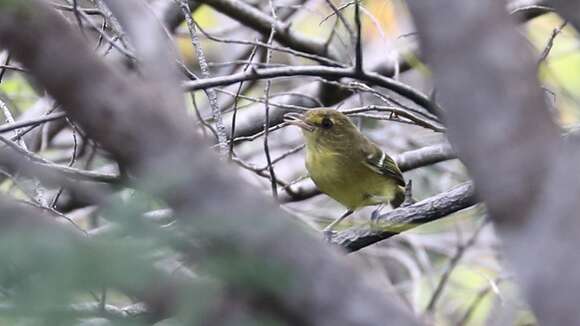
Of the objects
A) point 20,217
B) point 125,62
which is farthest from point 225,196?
point 125,62

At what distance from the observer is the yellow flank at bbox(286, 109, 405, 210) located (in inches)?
215

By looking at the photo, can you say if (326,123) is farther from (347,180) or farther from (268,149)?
(268,149)

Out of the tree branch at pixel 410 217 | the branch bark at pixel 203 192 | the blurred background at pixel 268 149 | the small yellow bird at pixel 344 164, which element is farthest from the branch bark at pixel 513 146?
the small yellow bird at pixel 344 164

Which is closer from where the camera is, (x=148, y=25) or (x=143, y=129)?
(x=143, y=129)

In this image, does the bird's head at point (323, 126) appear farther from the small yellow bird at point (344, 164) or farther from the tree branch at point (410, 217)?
the tree branch at point (410, 217)

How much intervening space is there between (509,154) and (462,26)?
0.82 ft

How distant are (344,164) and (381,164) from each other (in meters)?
0.22

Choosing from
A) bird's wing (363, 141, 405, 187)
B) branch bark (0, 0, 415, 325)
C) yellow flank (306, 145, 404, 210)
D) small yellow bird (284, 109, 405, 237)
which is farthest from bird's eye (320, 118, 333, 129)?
branch bark (0, 0, 415, 325)

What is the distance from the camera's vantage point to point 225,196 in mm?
1925

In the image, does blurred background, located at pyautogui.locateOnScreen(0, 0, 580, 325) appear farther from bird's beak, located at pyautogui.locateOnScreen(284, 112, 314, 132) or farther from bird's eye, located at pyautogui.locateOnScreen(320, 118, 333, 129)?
bird's eye, located at pyautogui.locateOnScreen(320, 118, 333, 129)

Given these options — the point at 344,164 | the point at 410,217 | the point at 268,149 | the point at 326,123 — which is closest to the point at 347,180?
the point at 344,164

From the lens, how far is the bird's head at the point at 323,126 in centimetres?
561

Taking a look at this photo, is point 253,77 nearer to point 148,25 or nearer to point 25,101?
point 148,25

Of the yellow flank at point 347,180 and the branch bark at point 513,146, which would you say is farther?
the yellow flank at point 347,180
